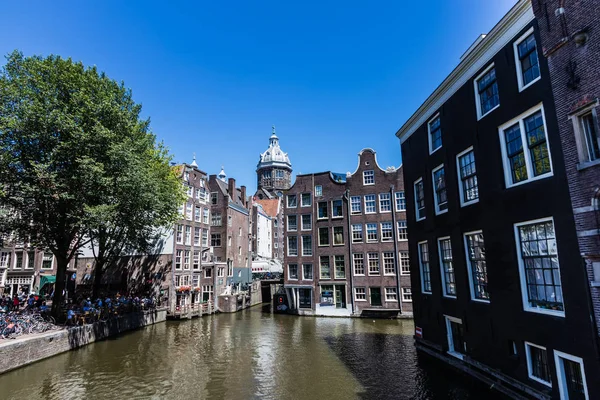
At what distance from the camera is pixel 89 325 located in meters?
22.8

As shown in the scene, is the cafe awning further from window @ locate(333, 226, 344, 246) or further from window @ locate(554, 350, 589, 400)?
window @ locate(554, 350, 589, 400)

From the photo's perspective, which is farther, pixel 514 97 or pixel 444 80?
pixel 444 80

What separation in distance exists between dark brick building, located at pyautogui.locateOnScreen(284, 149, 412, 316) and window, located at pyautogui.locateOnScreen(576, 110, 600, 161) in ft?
81.9

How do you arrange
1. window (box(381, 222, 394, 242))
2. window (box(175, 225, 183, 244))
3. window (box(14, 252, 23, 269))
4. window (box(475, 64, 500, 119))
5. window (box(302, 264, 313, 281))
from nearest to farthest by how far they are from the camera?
window (box(475, 64, 500, 119)) < window (box(381, 222, 394, 242)) < window (box(302, 264, 313, 281)) < window (box(175, 225, 183, 244)) < window (box(14, 252, 23, 269))

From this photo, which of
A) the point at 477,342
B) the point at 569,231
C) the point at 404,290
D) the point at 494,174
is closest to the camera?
the point at 569,231

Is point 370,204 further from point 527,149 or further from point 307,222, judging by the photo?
point 527,149

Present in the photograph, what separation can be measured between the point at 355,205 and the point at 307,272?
A: 355 inches

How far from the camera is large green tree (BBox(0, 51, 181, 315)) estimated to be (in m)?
19.8

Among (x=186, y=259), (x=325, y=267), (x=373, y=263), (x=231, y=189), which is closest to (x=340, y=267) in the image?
(x=325, y=267)

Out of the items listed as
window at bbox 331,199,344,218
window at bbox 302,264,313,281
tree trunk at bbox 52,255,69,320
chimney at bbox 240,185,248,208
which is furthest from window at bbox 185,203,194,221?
window at bbox 331,199,344,218

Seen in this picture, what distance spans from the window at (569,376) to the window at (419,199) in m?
9.37

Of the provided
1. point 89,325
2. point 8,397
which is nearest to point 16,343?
point 8,397

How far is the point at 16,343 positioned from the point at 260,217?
54.5 metres

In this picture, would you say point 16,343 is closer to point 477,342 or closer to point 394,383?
point 394,383
